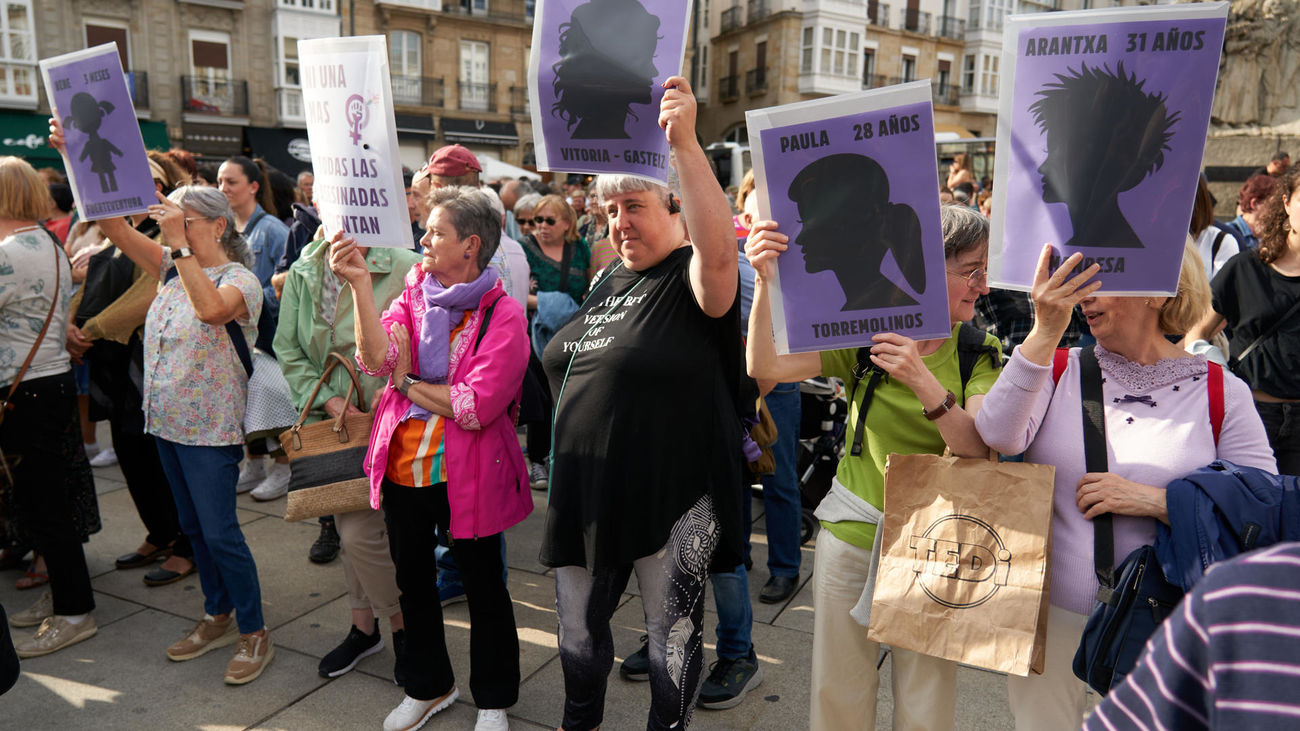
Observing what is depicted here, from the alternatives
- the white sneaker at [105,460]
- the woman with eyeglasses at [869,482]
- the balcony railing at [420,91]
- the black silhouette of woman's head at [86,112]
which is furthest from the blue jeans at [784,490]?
the balcony railing at [420,91]

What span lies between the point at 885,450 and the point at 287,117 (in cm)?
3093

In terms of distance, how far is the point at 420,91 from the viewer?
3306 centimetres

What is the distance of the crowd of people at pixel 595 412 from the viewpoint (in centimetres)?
206

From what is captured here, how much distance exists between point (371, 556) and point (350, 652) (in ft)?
1.68

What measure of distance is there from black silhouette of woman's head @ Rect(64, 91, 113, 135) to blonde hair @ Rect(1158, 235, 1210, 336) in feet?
12.7

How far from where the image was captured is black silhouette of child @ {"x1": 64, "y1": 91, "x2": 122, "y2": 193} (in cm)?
359

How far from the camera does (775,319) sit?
6.66ft

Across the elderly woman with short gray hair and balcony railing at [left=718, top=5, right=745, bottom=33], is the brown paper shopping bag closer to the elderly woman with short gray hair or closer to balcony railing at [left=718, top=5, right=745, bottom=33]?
the elderly woman with short gray hair

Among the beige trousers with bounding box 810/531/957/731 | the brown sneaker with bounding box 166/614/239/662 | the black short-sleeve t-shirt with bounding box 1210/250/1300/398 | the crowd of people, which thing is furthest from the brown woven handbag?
the black short-sleeve t-shirt with bounding box 1210/250/1300/398

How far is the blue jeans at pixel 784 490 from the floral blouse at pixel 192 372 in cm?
231

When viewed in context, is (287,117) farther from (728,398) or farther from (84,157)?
(728,398)

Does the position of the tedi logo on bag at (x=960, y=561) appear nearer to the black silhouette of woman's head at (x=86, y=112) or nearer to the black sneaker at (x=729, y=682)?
the black sneaker at (x=729, y=682)

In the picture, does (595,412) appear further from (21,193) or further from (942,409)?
(21,193)

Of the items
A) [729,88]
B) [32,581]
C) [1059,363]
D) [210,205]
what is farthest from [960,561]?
[729,88]
